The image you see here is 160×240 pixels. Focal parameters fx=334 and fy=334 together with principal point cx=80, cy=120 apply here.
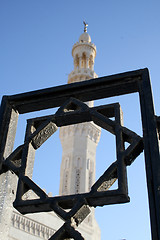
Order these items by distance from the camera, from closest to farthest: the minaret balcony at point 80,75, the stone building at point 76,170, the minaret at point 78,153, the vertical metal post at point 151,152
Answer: the vertical metal post at point 151,152 < the stone building at point 76,170 < the minaret at point 78,153 < the minaret balcony at point 80,75

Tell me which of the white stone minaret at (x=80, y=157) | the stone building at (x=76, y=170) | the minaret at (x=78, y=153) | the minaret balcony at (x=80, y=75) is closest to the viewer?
the stone building at (x=76, y=170)

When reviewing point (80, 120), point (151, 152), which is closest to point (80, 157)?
point (80, 120)

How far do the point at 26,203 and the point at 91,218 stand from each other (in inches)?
627

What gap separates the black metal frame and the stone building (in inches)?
447

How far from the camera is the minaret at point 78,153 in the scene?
1691 cm

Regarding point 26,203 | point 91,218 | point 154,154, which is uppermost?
point 91,218

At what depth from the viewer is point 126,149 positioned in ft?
4.22

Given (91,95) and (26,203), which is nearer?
(26,203)

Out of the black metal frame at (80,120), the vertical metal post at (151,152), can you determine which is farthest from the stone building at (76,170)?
the vertical metal post at (151,152)

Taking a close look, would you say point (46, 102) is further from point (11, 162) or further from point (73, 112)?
point (11, 162)

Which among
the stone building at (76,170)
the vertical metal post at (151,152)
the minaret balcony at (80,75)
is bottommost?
the vertical metal post at (151,152)

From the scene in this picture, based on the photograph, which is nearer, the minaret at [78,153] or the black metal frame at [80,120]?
the black metal frame at [80,120]

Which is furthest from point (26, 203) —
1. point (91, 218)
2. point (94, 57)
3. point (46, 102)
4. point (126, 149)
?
point (94, 57)

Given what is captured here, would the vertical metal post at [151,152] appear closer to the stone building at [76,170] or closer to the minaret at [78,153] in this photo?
the stone building at [76,170]
